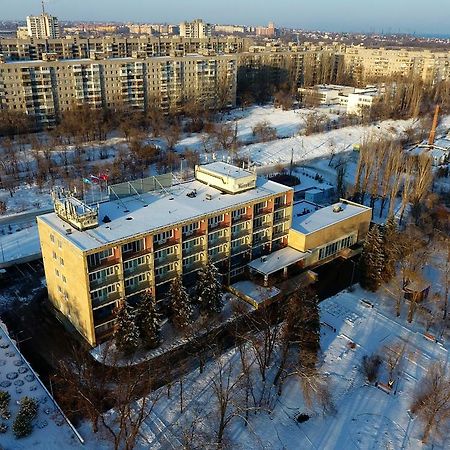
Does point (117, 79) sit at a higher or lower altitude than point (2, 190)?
higher

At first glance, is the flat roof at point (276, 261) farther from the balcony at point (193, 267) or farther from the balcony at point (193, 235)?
the balcony at point (193, 235)

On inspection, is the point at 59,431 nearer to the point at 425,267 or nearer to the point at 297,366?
the point at 297,366

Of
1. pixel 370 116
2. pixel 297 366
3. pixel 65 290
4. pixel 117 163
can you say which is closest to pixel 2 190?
pixel 117 163

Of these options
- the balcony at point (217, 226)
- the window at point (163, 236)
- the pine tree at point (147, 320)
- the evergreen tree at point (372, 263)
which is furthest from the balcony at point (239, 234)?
the evergreen tree at point (372, 263)

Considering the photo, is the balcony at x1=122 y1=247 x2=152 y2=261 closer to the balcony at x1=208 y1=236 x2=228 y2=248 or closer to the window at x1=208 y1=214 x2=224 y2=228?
the window at x1=208 y1=214 x2=224 y2=228

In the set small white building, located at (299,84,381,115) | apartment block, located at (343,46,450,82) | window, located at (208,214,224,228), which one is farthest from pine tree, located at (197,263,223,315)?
apartment block, located at (343,46,450,82)

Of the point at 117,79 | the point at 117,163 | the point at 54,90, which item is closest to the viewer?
the point at 117,163

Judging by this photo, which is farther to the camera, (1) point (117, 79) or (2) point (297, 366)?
(1) point (117, 79)

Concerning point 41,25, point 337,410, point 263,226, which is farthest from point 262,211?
point 41,25
